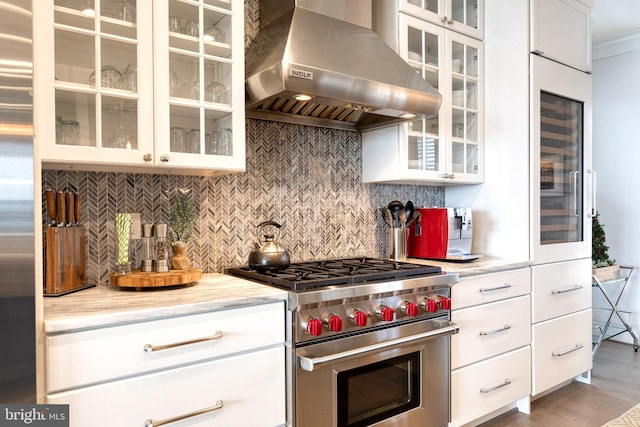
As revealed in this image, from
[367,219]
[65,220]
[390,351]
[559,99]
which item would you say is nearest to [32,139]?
[65,220]

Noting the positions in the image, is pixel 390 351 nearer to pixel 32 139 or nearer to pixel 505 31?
pixel 32 139

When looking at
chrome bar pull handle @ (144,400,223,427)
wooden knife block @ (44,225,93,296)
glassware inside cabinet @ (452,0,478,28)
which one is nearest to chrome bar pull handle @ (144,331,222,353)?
chrome bar pull handle @ (144,400,223,427)

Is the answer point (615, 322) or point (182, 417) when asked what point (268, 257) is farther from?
point (615, 322)

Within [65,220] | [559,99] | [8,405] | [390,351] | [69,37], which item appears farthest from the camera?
[559,99]

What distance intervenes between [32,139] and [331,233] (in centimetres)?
164

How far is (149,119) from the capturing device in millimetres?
1607

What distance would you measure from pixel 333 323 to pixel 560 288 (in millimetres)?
1836

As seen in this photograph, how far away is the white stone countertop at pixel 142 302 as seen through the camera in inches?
48.1

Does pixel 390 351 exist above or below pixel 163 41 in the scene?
below

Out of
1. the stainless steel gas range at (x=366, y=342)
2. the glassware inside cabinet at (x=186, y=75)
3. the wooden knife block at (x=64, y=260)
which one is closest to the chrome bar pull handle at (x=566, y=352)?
the stainless steel gas range at (x=366, y=342)

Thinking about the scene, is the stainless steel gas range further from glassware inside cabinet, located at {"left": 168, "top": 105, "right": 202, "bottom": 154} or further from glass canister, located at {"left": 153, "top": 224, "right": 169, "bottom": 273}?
glassware inside cabinet, located at {"left": 168, "top": 105, "right": 202, "bottom": 154}

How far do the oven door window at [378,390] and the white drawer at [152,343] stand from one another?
1.32 ft

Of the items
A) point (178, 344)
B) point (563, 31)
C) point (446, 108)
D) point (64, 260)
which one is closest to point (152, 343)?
point (178, 344)

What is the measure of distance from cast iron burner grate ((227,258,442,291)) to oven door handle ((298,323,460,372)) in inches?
10.1
